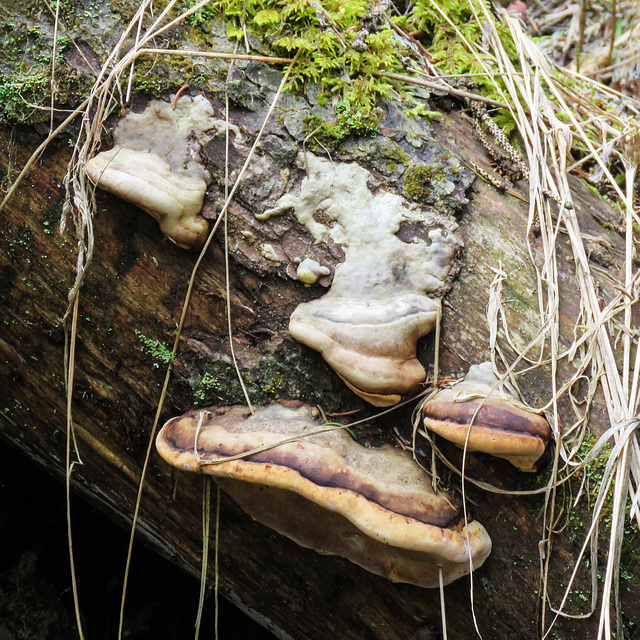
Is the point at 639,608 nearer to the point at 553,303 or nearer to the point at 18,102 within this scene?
the point at 553,303

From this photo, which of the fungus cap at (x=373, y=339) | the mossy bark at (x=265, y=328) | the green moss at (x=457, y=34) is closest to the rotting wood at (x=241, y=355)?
the mossy bark at (x=265, y=328)

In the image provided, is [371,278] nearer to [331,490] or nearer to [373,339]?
[373,339]

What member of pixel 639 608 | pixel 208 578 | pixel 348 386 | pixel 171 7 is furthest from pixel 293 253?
pixel 639 608

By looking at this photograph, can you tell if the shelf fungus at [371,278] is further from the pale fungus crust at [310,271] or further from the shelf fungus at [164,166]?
the shelf fungus at [164,166]

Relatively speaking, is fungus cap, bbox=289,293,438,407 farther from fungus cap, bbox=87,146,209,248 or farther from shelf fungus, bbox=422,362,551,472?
fungus cap, bbox=87,146,209,248

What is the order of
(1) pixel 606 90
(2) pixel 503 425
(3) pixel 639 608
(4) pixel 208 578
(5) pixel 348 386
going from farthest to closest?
1. (1) pixel 606 90
2. (4) pixel 208 578
3. (5) pixel 348 386
4. (3) pixel 639 608
5. (2) pixel 503 425
